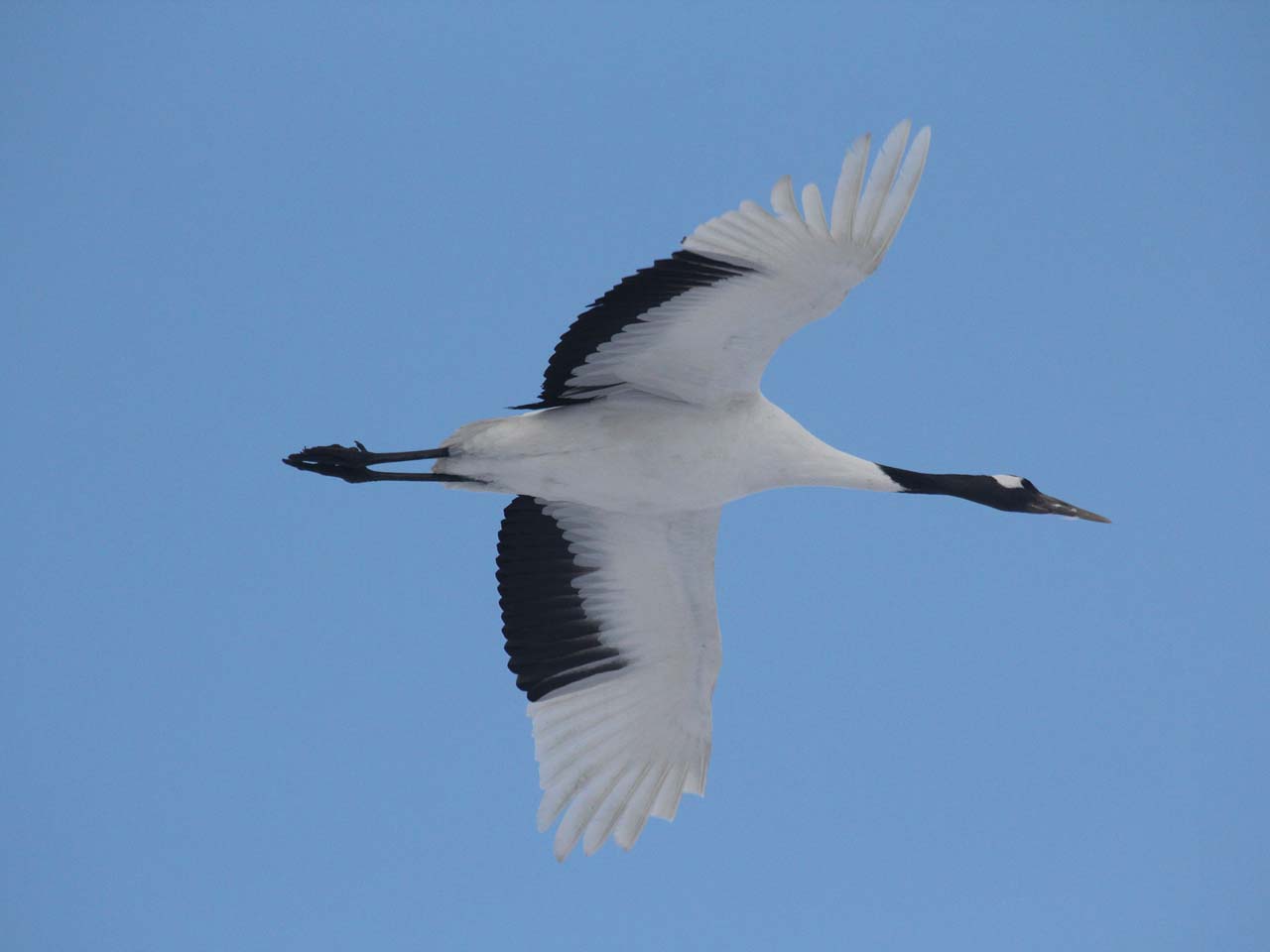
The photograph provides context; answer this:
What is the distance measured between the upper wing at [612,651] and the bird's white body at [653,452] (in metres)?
0.51

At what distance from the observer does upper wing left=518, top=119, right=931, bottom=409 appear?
7.42 meters

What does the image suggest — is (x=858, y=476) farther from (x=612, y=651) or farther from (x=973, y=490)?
(x=612, y=651)

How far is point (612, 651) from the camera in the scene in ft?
31.2

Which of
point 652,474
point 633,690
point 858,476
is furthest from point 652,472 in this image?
point 633,690

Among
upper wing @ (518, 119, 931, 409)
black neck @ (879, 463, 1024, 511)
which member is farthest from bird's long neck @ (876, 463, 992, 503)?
upper wing @ (518, 119, 931, 409)

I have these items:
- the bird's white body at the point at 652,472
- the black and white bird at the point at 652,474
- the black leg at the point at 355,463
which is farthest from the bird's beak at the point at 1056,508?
the black leg at the point at 355,463

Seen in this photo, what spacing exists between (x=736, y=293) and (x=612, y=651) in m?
2.60

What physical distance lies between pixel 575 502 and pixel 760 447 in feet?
4.01

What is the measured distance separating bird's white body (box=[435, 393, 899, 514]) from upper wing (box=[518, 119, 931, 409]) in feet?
0.33

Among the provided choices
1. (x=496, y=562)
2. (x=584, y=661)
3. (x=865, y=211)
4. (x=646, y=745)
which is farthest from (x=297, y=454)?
(x=865, y=211)

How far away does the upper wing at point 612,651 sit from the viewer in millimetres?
9250

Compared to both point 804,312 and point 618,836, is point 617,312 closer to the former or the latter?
point 804,312

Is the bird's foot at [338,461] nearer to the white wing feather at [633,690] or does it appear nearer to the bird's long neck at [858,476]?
the white wing feather at [633,690]

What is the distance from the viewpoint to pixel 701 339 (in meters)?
8.34
